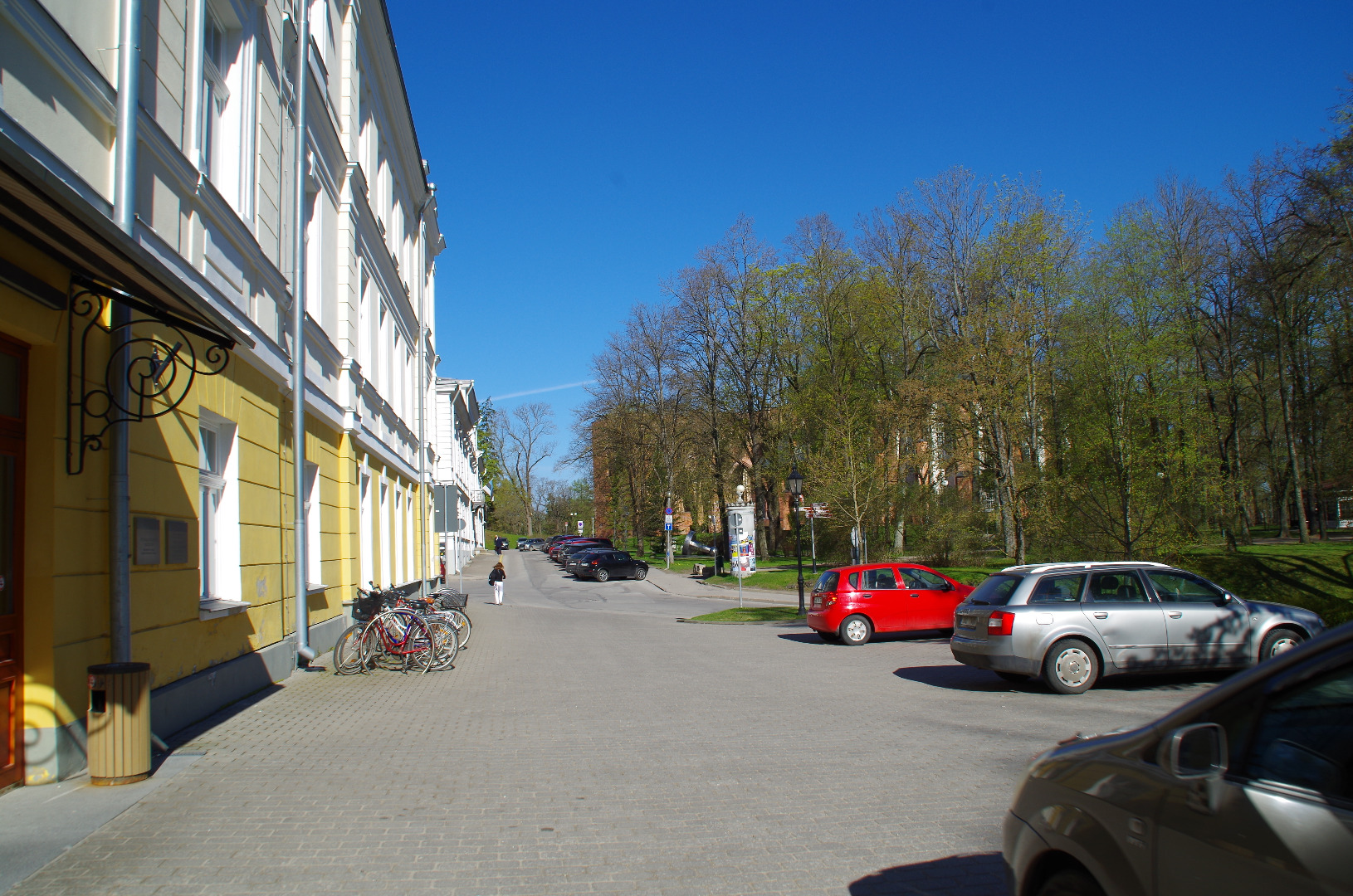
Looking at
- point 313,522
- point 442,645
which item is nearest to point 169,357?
point 442,645

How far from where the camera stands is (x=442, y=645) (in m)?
13.3

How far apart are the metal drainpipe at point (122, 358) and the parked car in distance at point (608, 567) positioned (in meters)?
38.4

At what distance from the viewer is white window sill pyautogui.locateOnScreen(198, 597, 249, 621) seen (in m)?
8.99

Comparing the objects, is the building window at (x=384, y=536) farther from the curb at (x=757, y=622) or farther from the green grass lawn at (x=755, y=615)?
the green grass lawn at (x=755, y=615)

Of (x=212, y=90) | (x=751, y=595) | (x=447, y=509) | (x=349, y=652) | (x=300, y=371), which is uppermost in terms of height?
(x=212, y=90)

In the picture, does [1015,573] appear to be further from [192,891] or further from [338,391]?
[338,391]

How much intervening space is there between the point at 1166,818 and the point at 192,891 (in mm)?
4410

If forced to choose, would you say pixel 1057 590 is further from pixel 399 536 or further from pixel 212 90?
pixel 399 536

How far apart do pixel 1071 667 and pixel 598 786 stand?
662 cm

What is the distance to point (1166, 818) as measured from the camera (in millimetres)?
2551

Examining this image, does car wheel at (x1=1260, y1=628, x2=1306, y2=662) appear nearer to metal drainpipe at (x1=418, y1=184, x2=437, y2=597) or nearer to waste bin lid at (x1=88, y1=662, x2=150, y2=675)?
waste bin lid at (x1=88, y1=662, x2=150, y2=675)

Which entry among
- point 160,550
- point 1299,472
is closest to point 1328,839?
point 160,550

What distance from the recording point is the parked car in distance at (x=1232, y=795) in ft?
7.13

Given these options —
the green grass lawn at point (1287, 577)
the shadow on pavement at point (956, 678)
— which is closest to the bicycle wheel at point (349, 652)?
the shadow on pavement at point (956, 678)
